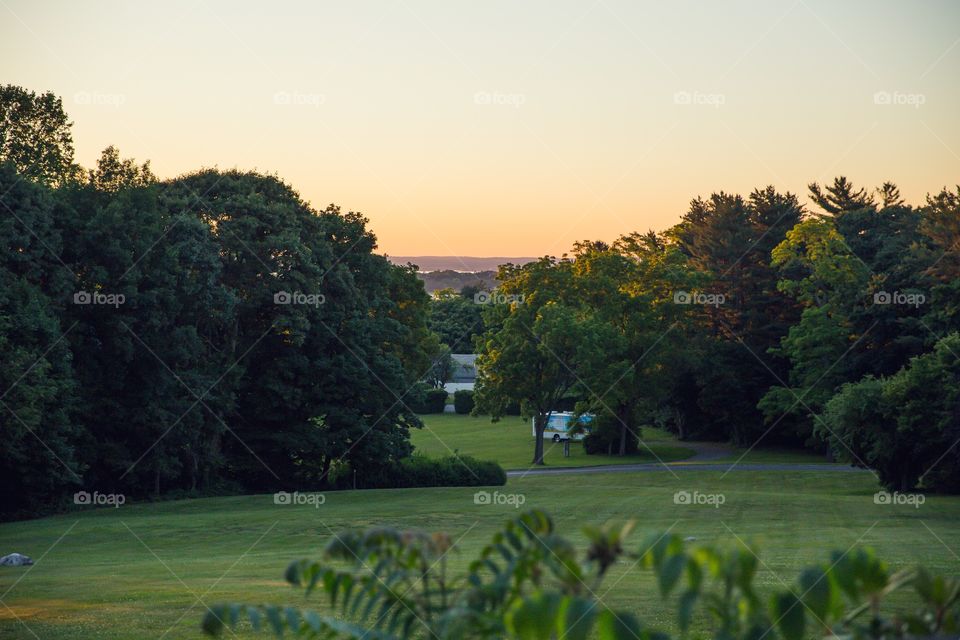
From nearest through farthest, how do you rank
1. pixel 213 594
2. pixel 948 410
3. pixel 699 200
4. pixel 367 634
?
pixel 367 634, pixel 213 594, pixel 948 410, pixel 699 200

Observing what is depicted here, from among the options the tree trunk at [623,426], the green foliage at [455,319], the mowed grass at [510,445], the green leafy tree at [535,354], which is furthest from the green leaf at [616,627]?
the green foliage at [455,319]

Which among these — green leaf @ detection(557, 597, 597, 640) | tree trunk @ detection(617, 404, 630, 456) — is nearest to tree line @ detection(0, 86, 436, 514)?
tree trunk @ detection(617, 404, 630, 456)

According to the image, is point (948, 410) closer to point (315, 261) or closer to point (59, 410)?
point (315, 261)

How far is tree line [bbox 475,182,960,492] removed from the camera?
41.6 meters

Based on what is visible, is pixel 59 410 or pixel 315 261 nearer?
pixel 59 410

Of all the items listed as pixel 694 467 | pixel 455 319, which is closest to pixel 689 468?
pixel 694 467

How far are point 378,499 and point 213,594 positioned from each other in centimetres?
2425

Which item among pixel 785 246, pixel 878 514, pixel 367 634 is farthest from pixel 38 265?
pixel 785 246

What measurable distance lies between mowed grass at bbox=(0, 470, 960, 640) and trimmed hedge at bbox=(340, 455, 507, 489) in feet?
4.02

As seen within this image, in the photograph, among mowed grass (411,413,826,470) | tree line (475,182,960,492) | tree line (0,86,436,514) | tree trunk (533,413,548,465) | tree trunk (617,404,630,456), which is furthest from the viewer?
tree trunk (617,404,630,456)

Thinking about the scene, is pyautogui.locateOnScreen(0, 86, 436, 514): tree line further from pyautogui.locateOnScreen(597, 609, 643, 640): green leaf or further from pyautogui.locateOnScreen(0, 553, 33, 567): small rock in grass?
pyautogui.locateOnScreen(597, 609, 643, 640): green leaf

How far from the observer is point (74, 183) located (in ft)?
128

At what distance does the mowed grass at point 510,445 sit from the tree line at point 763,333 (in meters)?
1.92

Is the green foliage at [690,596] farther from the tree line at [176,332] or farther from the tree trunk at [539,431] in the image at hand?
the tree trunk at [539,431]
